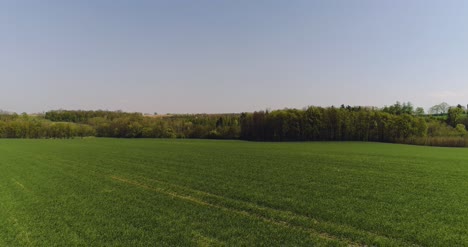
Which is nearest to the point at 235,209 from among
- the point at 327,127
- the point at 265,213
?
the point at 265,213

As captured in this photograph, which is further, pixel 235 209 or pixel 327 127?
pixel 327 127

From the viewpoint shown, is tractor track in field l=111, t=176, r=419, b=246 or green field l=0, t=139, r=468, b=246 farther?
green field l=0, t=139, r=468, b=246

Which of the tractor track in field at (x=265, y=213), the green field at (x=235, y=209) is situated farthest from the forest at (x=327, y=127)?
the tractor track in field at (x=265, y=213)

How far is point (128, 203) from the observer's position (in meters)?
19.3

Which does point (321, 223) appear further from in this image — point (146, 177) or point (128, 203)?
point (146, 177)

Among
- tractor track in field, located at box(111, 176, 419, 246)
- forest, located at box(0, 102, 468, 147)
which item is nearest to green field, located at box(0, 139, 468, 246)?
tractor track in field, located at box(111, 176, 419, 246)

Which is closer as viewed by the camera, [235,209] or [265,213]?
[265,213]

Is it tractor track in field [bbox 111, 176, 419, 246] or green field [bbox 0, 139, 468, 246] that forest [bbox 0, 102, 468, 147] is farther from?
tractor track in field [bbox 111, 176, 419, 246]

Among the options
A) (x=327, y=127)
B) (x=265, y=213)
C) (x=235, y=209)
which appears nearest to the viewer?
(x=265, y=213)

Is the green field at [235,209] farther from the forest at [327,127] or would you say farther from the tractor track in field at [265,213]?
the forest at [327,127]

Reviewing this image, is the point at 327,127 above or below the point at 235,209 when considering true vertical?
above

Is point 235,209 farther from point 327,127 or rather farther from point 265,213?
point 327,127

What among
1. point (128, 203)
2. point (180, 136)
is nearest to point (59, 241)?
point (128, 203)

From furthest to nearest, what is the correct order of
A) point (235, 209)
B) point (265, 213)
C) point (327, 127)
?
point (327, 127)
point (235, 209)
point (265, 213)
